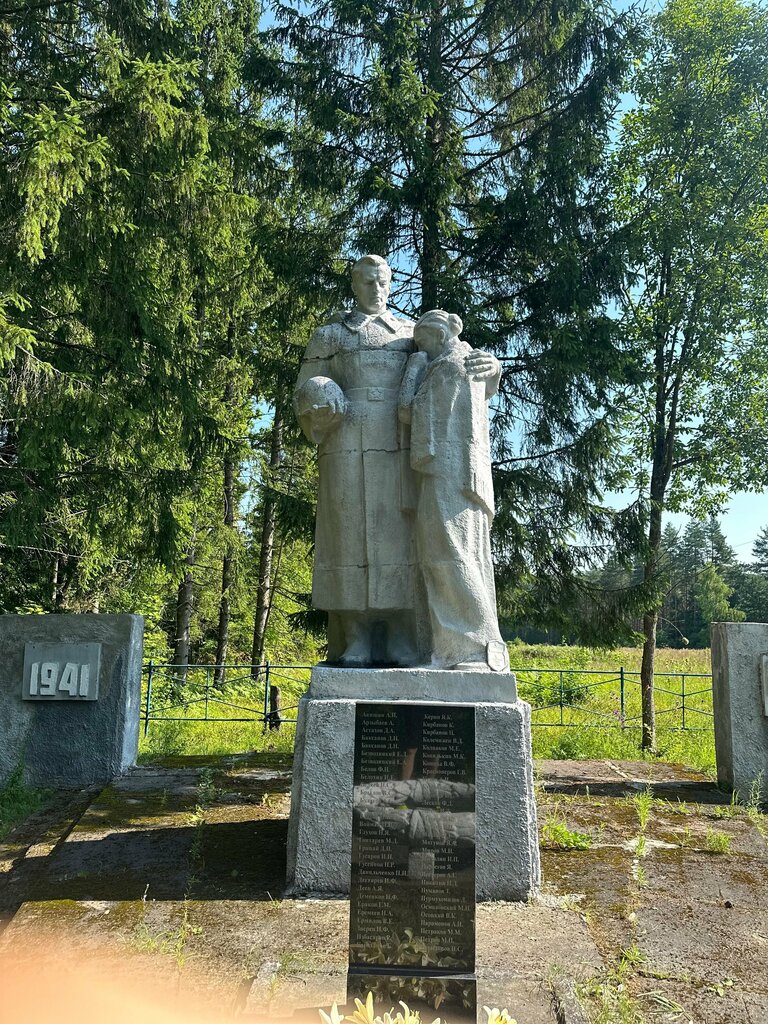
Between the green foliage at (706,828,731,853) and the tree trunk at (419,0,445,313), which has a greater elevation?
the tree trunk at (419,0,445,313)

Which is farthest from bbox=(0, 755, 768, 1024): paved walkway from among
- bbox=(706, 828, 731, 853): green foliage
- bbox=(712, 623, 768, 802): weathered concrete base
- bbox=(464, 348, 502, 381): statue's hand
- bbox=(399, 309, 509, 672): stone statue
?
bbox=(464, 348, 502, 381): statue's hand

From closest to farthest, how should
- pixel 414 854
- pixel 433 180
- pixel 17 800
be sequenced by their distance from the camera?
pixel 414 854
pixel 17 800
pixel 433 180

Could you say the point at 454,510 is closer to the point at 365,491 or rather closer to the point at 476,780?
the point at 365,491

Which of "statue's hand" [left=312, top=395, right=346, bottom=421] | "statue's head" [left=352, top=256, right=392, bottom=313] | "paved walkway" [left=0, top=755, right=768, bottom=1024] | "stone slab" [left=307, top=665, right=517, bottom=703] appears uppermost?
"statue's head" [left=352, top=256, right=392, bottom=313]

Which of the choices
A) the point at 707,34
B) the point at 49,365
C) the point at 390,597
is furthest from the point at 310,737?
the point at 707,34

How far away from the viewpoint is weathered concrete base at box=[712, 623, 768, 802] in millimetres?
5680

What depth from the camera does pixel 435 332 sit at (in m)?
4.34

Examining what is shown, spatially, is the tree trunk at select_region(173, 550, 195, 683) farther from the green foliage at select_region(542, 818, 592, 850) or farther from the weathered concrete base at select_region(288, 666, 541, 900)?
the weathered concrete base at select_region(288, 666, 541, 900)

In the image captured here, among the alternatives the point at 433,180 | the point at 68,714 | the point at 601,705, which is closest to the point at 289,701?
the point at 601,705

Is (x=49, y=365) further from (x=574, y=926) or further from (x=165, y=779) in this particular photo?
(x=574, y=926)

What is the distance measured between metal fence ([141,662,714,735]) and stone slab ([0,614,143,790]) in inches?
133

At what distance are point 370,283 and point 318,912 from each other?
10.2ft

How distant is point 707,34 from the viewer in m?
9.20

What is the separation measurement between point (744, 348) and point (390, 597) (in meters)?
6.55
